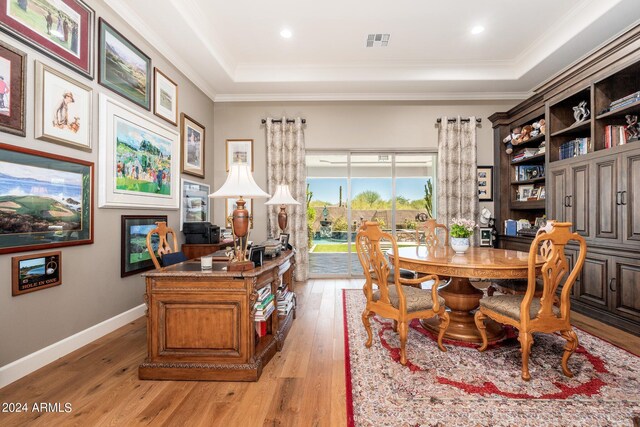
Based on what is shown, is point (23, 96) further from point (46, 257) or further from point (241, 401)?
point (241, 401)

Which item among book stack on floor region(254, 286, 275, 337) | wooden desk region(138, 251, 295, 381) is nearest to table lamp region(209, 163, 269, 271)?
wooden desk region(138, 251, 295, 381)

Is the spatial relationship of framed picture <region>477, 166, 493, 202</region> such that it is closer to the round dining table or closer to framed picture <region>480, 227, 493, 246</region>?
framed picture <region>480, 227, 493, 246</region>

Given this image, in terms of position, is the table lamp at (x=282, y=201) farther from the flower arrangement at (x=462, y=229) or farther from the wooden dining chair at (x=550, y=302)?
the wooden dining chair at (x=550, y=302)

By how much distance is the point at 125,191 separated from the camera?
119 inches

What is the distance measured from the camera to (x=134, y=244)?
3.18m

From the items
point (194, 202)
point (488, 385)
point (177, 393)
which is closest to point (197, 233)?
point (194, 202)

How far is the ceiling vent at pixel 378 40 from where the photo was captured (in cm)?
379

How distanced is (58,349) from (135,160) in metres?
1.83

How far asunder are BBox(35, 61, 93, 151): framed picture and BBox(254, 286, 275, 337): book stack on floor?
200 centimetres

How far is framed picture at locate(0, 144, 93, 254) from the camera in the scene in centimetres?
199

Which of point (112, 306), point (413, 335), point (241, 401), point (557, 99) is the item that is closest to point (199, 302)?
point (241, 401)

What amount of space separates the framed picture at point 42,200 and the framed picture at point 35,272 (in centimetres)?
7

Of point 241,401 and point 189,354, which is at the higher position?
point 189,354

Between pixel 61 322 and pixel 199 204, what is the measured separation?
2.48 metres
